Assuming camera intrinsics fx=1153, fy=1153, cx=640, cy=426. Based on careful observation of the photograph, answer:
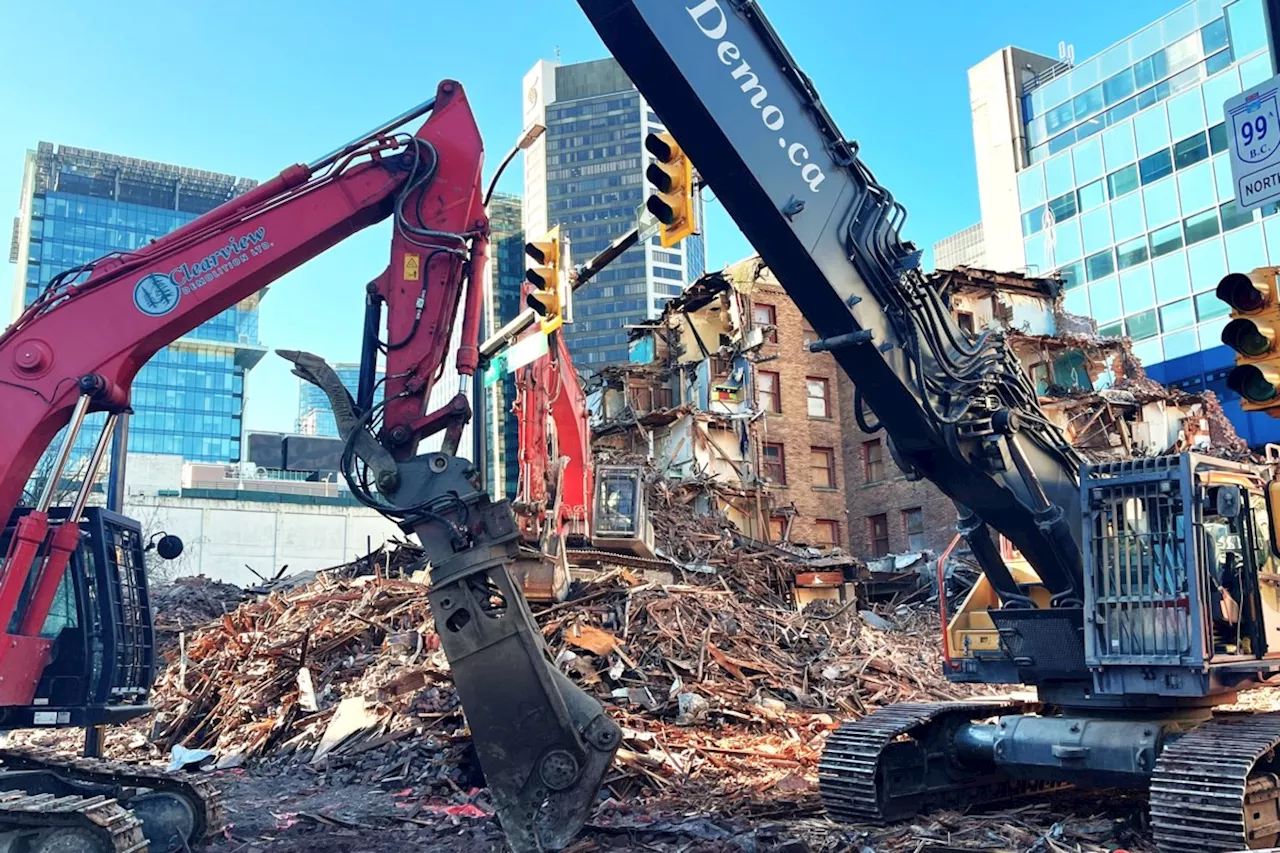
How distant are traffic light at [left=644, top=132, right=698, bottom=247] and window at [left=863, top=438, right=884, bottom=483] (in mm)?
35946

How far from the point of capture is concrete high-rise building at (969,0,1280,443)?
4984 cm

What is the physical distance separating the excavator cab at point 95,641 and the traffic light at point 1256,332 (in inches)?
307

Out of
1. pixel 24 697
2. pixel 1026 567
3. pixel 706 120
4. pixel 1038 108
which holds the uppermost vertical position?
pixel 1038 108

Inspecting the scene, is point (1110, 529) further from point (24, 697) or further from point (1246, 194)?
point (24, 697)

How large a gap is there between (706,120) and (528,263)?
6346 mm

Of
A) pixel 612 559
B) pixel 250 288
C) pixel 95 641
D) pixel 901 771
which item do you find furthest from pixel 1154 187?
pixel 95 641

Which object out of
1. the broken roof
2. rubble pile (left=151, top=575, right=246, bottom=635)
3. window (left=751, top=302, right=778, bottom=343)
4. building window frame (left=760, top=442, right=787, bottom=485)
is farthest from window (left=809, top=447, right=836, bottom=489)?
rubble pile (left=151, top=575, right=246, bottom=635)

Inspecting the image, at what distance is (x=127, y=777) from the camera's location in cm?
813

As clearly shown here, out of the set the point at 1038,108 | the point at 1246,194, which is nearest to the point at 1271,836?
the point at 1246,194

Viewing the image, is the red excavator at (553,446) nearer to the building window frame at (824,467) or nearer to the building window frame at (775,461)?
the building window frame at (775,461)

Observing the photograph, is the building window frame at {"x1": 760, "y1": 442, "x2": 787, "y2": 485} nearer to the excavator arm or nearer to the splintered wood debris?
the splintered wood debris

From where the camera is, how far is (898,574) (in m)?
36.1

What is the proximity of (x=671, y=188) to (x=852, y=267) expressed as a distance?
1.52m

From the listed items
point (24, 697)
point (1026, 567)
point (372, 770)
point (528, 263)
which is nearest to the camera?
point (24, 697)
